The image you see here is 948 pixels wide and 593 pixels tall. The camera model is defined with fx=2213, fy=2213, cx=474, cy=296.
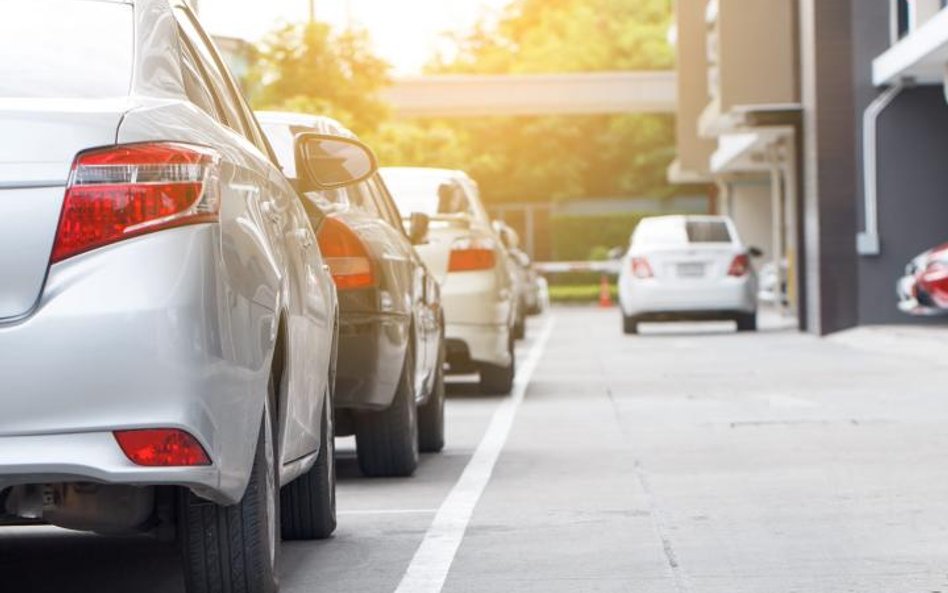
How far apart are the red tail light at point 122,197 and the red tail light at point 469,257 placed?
405 inches

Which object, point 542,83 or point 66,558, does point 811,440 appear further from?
point 542,83

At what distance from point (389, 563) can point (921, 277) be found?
15.8 metres

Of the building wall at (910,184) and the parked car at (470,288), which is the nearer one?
the parked car at (470,288)

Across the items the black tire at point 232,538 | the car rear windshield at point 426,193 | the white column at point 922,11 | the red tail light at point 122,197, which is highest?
the white column at point 922,11

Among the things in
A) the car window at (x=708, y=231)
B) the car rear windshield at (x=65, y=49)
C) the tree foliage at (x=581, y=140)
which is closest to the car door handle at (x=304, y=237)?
the car rear windshield at (x=65, y=49)

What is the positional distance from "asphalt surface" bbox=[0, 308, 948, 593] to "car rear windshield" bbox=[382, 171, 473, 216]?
152 cm

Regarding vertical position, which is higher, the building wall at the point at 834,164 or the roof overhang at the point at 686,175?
the building wall at the point at 834,164

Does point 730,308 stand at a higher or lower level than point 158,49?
lower

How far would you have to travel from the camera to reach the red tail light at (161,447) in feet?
16.9

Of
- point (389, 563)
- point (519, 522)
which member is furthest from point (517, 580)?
point (519, 522)

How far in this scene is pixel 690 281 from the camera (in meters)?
29.4

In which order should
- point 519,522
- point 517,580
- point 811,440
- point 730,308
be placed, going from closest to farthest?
1. point 517,580
2. point 519,522
3. point 811,440
4. point 730,308

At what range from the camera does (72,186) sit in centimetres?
518

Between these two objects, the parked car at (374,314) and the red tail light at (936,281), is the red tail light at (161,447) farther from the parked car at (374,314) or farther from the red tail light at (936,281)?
the red tail light at (936,281)
